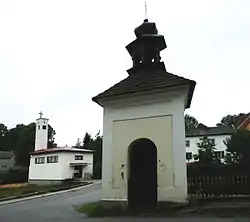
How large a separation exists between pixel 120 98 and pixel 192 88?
287 centimetres

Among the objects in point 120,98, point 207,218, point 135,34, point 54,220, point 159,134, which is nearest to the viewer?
point 207,218

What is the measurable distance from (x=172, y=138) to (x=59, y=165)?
120 ft

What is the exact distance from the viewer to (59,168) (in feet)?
157

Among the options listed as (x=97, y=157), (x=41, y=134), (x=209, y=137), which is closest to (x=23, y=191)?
(x=41, y=134)

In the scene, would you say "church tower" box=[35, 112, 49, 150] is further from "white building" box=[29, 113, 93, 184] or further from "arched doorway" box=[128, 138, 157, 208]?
"arched doorway" box=[128, 138, 157, 208]

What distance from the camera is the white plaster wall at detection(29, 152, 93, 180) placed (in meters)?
48.1

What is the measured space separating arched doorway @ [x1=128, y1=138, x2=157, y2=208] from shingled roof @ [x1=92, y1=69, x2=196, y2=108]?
2044 mm

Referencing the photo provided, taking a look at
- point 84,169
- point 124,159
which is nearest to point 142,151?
point 124,159

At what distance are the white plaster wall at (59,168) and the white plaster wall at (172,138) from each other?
113ft

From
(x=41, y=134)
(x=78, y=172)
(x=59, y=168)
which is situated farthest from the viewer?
(x=41, y=134)

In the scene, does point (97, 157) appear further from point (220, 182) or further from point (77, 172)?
point (220, 182)

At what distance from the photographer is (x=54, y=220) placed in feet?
41.2

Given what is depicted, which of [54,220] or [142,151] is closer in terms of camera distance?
[54,220]

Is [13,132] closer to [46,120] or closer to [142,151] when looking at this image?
[46,120]
